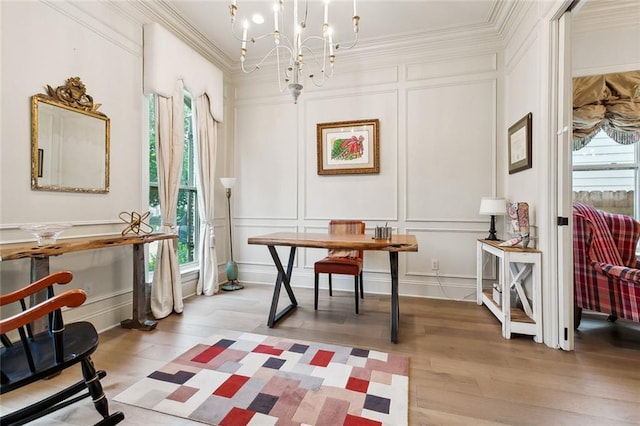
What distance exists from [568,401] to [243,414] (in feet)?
5.72

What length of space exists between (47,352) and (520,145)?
3658 mm

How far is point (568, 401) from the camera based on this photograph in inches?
60.7

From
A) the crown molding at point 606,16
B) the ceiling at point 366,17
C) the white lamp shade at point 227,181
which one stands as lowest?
the white lamp shade at point 227,181

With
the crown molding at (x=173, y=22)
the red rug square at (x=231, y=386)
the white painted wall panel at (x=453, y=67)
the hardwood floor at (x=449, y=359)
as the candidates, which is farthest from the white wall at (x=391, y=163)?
the red rug square at (x=231, y=386)

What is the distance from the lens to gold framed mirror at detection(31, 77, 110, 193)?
2.02 meters

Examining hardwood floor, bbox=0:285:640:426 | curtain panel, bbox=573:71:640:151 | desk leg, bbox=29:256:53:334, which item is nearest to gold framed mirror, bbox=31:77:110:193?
desk leg, bbox=29:256:53:334

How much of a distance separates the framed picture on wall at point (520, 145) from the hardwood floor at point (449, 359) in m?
1.47

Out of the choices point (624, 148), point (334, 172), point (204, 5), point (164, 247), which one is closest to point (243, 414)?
point (164, 247)

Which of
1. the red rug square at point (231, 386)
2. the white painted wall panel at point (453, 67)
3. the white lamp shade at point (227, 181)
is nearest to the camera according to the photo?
the red rug square at point (231, 386)

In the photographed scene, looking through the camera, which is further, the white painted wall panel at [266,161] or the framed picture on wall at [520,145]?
→ the white painted wall panel at [266,161]

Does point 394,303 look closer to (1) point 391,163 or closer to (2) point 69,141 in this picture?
(1) point 391,163

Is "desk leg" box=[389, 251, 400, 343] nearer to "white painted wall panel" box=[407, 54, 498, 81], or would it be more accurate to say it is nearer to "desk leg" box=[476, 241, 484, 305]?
"desk leg" box=[476, 241, 484, 305]

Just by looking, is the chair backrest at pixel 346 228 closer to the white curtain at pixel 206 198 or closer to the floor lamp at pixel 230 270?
the floor lamp at pixel 230 270

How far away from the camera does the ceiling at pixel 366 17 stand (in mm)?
2803
